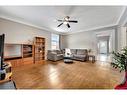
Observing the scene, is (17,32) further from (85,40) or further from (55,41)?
(85,40)

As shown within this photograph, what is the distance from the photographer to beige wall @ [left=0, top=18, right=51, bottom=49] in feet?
15.5

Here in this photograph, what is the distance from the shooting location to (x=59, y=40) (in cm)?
923

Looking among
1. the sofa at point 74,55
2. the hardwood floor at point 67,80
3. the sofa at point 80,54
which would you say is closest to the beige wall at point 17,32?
the sofa at point 74,55

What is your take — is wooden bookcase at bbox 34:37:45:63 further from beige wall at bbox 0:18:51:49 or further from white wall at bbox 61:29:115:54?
white wall at bbox 61:29:115:54

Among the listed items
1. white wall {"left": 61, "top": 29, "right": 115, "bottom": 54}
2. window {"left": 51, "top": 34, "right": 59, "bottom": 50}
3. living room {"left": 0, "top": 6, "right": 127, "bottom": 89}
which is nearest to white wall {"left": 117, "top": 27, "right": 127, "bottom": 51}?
living room {"left": 0, "top": 6, "right": 127, "bottom": 89}

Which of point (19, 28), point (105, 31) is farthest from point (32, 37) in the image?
point (105, 31)

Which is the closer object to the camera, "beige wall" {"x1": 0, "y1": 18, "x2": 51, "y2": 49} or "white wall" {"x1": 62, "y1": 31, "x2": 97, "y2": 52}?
"beige wall" {"x1": 0, "y1": 18, "x2": 51, "y2": 49}

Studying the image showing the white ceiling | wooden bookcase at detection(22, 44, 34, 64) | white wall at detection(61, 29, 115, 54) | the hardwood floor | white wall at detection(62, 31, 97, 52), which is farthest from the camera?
white wall at detection(62, 31, 97, 52)

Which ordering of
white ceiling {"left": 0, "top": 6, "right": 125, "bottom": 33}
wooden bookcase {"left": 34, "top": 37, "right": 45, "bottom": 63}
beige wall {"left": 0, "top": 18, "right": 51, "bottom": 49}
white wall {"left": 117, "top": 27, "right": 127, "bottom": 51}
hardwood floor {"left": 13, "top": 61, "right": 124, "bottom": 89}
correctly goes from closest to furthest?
hardwood floor {"left": 13, "top": 61, "right": 124, "bottom": 89}
white ceiling {"left": 0, "top": 6, "right": 125, "bottom": 33}
beige wall {"left": 0, "top": 18, "right": 51, "bottom": 49}
white wall {"left": 117, "top": 27, "right": 127, "bottom": 51}
wooden bookcase {"left": 34, "top": 37, "right": 45, "bottom": 63}

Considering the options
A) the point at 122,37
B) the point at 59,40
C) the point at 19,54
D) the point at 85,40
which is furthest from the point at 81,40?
the point at 19,54

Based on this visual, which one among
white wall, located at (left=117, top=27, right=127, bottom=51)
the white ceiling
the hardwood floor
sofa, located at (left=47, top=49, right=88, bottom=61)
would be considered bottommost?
the hardwood floor

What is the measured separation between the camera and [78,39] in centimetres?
834
